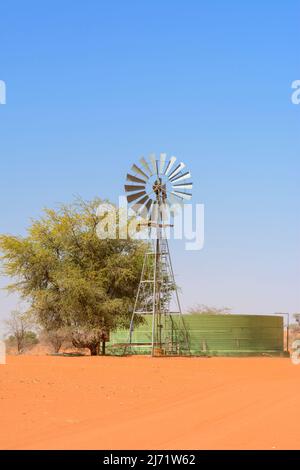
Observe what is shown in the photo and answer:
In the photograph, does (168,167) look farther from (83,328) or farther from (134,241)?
(83,328)

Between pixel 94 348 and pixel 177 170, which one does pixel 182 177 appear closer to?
pixel 177 170

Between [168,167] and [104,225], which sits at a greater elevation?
[168,167]

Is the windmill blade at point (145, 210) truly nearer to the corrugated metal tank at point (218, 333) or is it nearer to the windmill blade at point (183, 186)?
the windmill blade at point (183, 186)

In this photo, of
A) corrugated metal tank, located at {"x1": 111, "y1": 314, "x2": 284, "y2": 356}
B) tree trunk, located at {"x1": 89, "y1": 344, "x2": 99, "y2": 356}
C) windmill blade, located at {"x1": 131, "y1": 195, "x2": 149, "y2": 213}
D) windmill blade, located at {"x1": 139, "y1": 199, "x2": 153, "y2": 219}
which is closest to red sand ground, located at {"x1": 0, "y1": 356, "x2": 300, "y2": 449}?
windmill blade, located at {"x1": 139, "y1": 199, "x2": 153, "y2": 219}

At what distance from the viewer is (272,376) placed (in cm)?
2530

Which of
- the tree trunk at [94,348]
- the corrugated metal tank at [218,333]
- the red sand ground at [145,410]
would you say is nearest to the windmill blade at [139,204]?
the corrugated metal tank at [218,333]

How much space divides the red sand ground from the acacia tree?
1568 centimetres

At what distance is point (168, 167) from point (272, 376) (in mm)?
16174

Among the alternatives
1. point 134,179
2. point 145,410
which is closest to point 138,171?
point 134,179

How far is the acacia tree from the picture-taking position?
134 feet

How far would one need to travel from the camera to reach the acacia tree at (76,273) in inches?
1608

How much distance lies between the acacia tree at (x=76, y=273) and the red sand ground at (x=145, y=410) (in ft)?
51.5

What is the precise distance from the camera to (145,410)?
15.4 metres

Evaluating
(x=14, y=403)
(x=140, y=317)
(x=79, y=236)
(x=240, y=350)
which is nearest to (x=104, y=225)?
(x=79, y=236)
